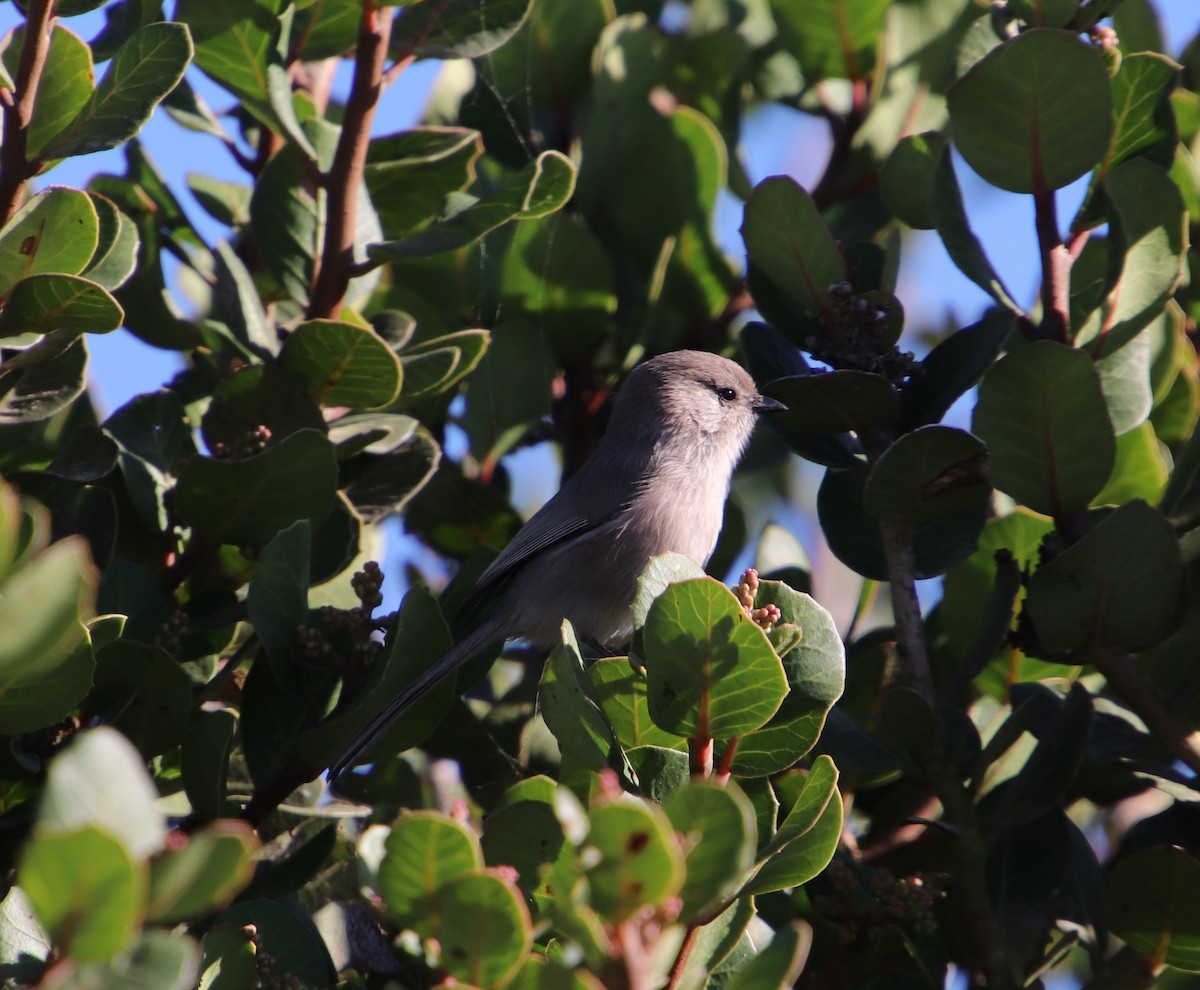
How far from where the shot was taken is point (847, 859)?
2.89m

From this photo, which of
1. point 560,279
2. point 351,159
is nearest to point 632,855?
point 351,159

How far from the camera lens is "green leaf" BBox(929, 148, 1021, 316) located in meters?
2.96

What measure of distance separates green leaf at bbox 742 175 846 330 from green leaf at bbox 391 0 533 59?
Result: 2.64 ft

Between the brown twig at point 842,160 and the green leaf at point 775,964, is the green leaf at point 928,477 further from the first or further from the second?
A: the brown twig at point 842,160

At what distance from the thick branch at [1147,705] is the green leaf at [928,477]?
448 millimetres

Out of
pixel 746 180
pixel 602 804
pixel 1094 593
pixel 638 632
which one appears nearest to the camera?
pixel 602 804

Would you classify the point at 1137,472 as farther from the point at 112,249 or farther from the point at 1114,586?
the point at 112,249

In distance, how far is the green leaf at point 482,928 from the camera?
1481 mm

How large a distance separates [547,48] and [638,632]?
8.09ft

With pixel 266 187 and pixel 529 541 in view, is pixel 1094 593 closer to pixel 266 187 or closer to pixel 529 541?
pixel 529 541

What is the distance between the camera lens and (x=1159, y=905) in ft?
8.82

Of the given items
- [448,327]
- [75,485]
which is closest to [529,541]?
[448,327]

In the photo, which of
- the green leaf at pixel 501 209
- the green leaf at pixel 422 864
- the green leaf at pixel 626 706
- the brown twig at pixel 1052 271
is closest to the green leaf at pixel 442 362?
the green leaf at pixel 501 209

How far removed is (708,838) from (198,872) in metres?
0.57
